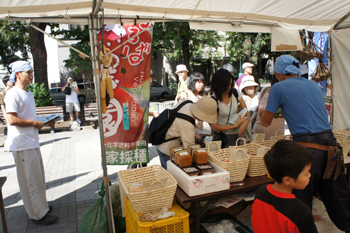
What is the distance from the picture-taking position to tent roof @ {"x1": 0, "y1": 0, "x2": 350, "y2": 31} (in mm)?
2650

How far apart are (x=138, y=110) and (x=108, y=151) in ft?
2.24

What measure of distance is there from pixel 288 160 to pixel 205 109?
1325 mm

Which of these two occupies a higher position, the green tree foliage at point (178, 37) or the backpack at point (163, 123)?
the green tree foliage at point (178, 37)

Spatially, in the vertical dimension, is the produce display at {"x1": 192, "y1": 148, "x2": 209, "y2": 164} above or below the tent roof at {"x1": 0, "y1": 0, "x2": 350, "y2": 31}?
below

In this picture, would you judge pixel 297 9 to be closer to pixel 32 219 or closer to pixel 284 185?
pixel 284 185

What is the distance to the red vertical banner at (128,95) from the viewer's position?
11.1 ft

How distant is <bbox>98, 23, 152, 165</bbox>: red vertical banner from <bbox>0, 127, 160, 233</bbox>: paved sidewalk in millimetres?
965

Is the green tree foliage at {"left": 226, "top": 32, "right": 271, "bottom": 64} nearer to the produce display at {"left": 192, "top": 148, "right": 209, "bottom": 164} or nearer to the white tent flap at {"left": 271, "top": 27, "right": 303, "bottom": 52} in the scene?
the white tent flap at {"left": 271, "top": 27, "right": 303, "bottom": 52}

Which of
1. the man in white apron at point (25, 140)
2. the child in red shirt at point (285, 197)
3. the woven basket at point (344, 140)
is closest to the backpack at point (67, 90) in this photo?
the man in white apron at point (25, 140)

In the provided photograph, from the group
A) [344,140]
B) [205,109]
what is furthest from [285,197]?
[344,140]

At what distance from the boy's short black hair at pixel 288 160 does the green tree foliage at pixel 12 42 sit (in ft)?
75.0

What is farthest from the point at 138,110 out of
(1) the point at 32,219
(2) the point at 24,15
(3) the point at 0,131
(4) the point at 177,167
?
(3) the point at 0,131

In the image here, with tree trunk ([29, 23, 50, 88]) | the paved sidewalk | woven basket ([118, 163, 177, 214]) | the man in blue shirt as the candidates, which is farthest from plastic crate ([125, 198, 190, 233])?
tree trunk ([29, 23, 50, 88])

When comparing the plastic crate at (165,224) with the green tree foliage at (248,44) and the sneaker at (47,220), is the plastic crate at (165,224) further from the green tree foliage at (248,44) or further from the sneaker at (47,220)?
the green tree foliage at (248,44)
